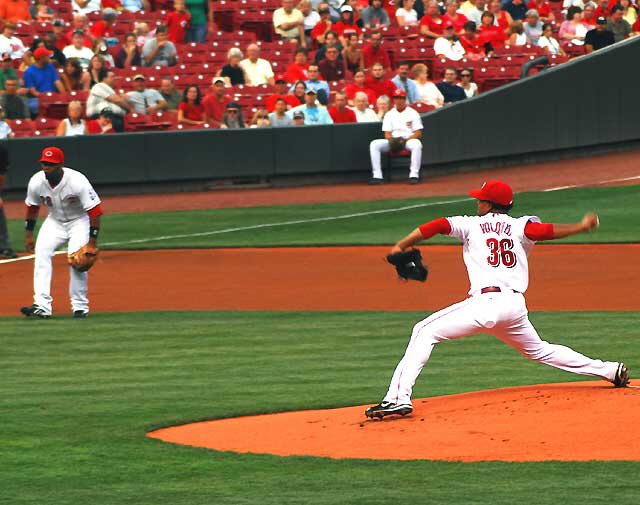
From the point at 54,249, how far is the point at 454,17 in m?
14.7

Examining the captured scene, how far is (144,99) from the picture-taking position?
2262 cm

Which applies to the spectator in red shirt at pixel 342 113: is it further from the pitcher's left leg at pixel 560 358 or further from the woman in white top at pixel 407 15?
the pitcher's left leg at pixel 560 358

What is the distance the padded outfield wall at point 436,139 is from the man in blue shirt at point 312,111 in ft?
0.78

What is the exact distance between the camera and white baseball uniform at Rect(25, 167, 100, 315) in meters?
13.0

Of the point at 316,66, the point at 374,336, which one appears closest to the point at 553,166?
the point at 316,66

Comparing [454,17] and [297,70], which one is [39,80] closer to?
[297,70]

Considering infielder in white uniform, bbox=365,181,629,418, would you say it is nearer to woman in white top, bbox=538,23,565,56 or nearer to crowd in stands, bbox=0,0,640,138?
crowd in stands, bbox=0,0,640,138

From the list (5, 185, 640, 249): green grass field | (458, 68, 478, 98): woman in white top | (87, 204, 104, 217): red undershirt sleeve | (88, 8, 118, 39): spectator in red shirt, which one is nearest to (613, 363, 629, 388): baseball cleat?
(87, 204, 104, 217): red undershirt sleeve

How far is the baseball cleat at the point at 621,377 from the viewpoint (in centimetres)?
845

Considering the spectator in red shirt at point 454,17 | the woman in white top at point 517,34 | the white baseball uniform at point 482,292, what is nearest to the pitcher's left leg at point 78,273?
the white baseball uniform at point 482,292

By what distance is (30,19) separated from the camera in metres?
24.5

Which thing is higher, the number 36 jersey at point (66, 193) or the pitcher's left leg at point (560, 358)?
the number 36 jersey at point (66, 193)

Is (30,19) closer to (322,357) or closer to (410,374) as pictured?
(322,357)

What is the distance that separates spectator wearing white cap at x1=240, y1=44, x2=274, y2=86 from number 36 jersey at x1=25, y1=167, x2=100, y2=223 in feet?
35.7
